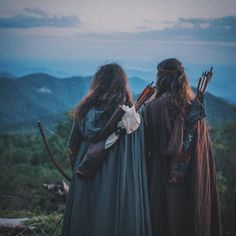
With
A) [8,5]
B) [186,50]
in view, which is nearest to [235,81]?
[186,50]

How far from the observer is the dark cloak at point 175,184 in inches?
122

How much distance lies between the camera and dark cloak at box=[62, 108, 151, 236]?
3.04m

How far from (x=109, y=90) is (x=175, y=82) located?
1.55ft

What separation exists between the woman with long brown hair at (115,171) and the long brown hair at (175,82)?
273 millimetres

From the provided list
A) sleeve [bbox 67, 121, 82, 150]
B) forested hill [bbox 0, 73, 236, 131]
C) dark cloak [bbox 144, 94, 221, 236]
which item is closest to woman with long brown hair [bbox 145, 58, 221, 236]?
dark cloak [bbox 144, 94, 221, 236]

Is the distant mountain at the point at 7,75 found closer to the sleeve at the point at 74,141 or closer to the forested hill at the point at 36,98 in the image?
the forested hill at the point at 36,98

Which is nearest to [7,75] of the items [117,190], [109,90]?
[109,90]

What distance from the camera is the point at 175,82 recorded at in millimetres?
3129

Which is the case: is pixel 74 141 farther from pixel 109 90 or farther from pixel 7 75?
pixel 7 75

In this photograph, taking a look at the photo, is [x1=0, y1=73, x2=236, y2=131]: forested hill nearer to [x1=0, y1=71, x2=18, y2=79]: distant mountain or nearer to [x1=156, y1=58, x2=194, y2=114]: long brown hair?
[x1=0, y1=71, x2=18, y2=79]: distant mountain

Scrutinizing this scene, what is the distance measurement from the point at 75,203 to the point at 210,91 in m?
5.84

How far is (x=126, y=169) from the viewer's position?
306 cm

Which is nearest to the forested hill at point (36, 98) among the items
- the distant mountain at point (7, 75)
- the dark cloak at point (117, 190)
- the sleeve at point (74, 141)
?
the distant mountain at point (7, 75)

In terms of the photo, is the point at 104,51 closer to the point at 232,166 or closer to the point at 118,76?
the point at 232,166
